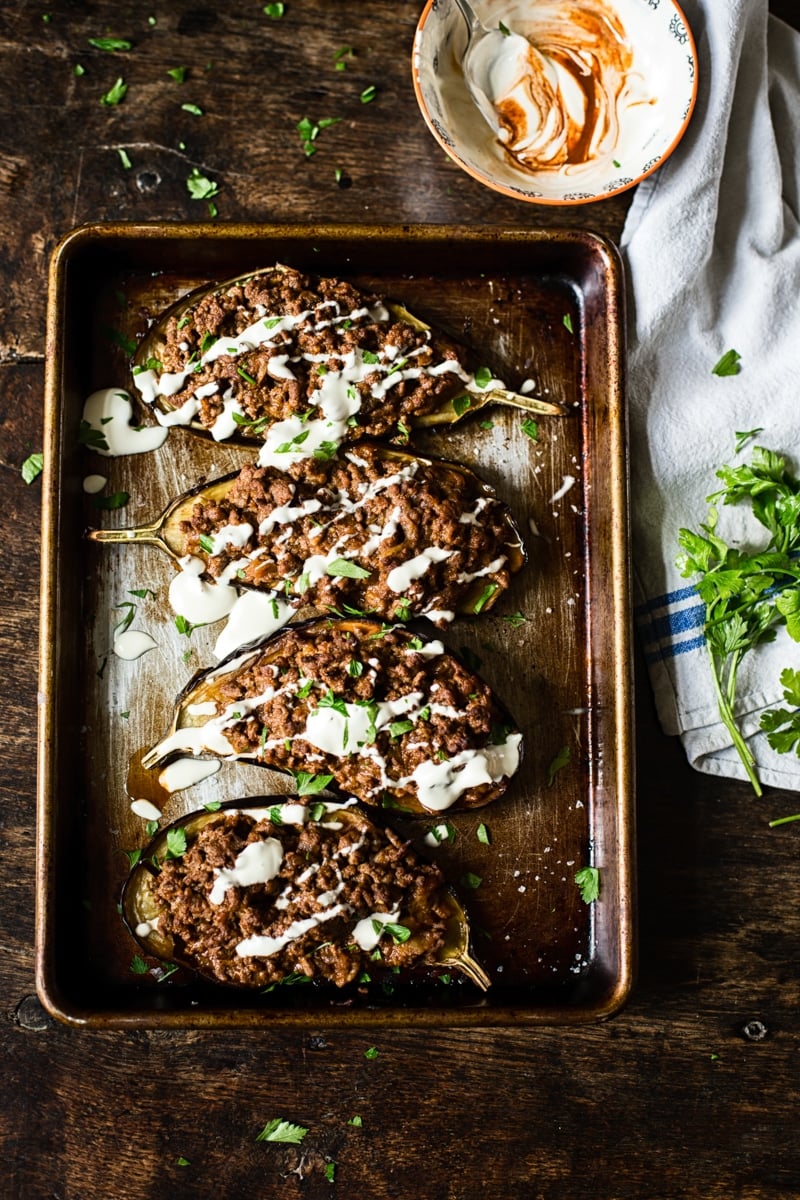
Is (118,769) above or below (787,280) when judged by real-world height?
below

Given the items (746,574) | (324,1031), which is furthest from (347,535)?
(324,1031)

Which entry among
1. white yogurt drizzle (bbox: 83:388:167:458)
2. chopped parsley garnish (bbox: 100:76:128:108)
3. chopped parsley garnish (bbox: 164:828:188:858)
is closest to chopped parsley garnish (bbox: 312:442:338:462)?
white yogurt drizzle (bbox: 83:388:167:458)

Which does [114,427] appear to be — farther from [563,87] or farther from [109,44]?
[563,87]

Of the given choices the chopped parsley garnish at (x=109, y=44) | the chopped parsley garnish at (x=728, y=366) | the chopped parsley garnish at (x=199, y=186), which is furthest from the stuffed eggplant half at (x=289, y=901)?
the chopped parsley garnish at (x=109, y=44)

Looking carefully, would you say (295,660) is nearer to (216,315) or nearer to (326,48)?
(216,315)

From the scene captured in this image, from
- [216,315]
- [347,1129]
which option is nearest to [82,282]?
[216,315]

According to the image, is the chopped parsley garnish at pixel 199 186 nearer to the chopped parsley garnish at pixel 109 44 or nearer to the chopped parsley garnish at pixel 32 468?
the chopped parsley garnish at pixel 109 44
